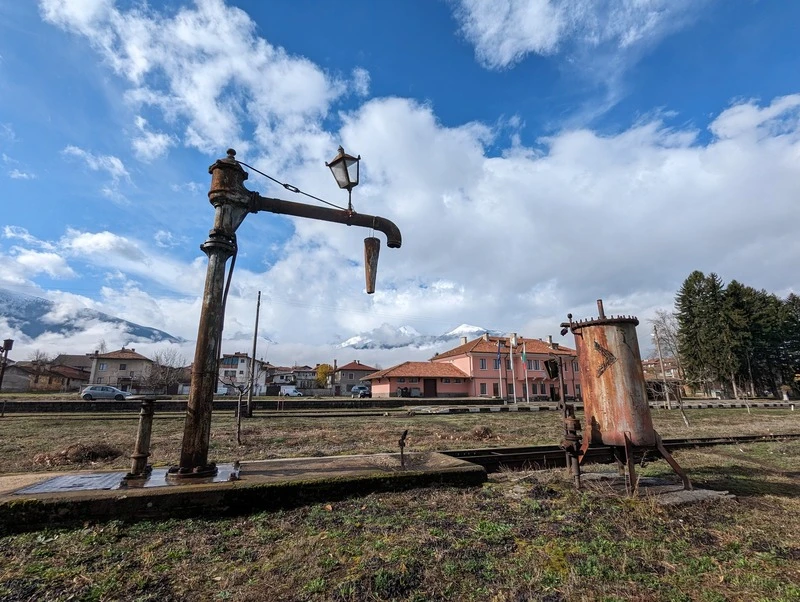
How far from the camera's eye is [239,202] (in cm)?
527

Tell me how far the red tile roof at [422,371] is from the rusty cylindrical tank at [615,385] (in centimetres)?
4642

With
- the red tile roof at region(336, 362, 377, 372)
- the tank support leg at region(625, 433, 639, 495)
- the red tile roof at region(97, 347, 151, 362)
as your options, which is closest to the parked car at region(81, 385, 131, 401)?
the tank support leg at region(625, 433, 639, 495)

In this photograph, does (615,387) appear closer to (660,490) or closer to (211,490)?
(660,490)

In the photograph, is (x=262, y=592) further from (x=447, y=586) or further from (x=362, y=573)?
(x=447, y=586)

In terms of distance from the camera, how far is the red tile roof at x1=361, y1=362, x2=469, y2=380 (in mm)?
51844

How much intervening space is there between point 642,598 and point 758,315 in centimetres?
6725

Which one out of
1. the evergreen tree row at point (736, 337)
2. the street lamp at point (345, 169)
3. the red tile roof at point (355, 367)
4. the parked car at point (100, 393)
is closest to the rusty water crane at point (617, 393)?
the street lamp at point (345, 169)

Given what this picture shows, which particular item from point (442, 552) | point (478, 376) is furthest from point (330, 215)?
point (478, 376)

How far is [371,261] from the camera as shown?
6188mm

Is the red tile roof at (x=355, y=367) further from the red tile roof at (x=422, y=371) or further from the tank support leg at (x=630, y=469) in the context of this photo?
the tank support leg at (x=630, y=469)

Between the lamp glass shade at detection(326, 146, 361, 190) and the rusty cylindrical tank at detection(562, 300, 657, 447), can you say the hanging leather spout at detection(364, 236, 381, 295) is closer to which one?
the lamp glass shade at detection(326, 146, 361, 190)

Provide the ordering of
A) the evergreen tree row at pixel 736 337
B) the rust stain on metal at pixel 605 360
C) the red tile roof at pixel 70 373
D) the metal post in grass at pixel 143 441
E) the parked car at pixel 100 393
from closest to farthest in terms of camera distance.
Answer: the metal post in grass at pixel 143 441 → the rust stain on metal at pixel 605 360 → the parked car at pixel 100 393 → the evergreen tree row at pixel 736 337 → the red tile roof at pixel 70 373

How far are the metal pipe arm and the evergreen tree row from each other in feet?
191

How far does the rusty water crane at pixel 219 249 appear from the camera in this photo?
15.2 feet
